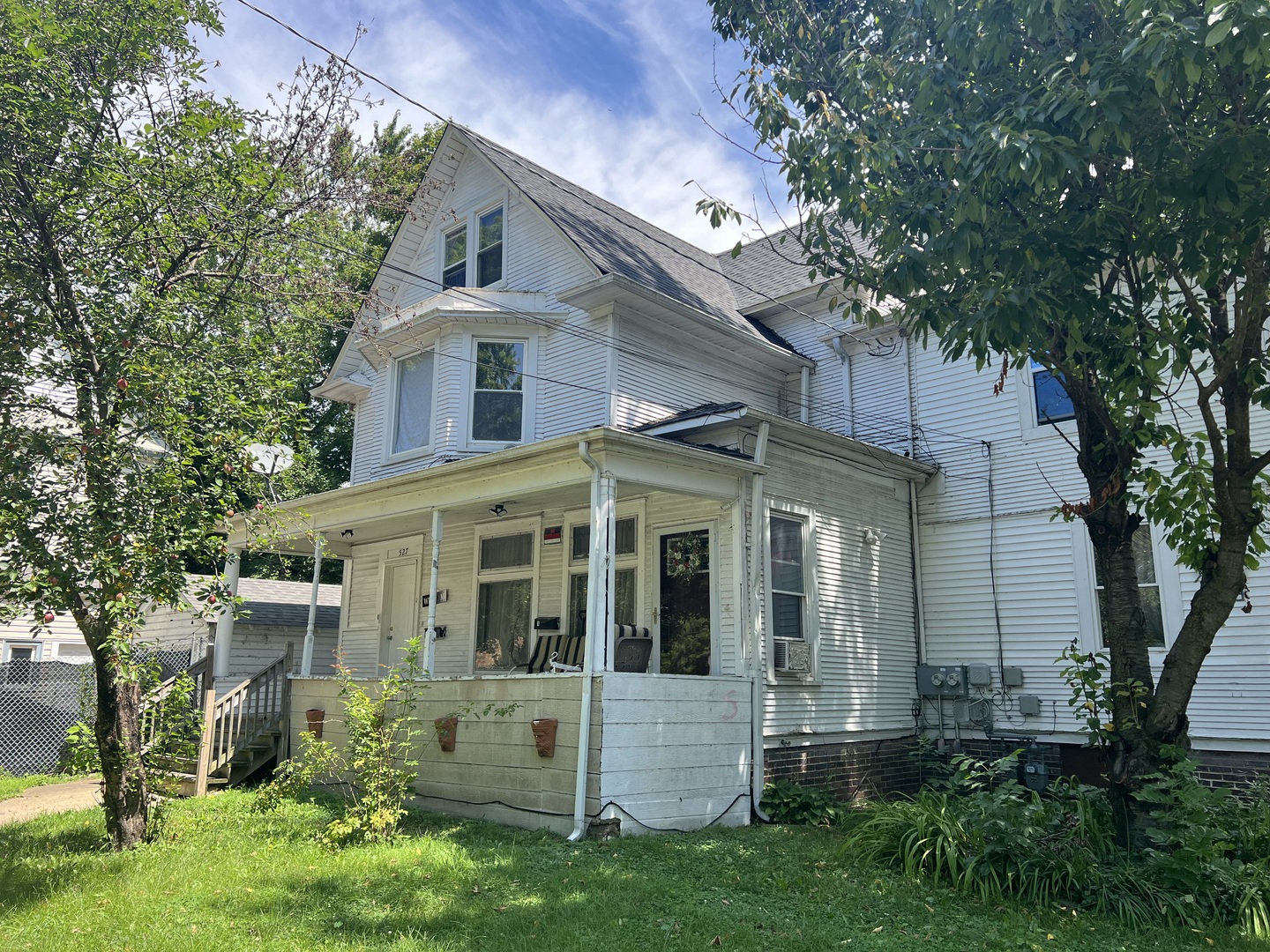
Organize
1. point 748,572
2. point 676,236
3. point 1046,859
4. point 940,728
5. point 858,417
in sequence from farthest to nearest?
point 676,236 → point 858,417 → point 940,728 → point 748,572 → point 1046,859

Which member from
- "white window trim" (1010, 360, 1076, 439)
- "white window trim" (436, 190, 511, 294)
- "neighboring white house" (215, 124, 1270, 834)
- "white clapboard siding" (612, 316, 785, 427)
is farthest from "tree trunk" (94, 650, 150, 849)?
"white window trim" (1010, 360, 1076, 439)

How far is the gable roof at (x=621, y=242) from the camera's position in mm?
13219

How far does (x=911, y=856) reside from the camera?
22.9ft

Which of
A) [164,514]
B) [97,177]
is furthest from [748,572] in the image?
[97,177]

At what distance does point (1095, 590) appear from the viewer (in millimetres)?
11516

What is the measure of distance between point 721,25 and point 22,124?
6.03 m

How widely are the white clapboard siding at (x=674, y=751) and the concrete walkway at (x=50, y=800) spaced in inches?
213

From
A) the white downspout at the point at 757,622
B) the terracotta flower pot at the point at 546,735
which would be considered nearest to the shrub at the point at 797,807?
the white downspout at the point at 757,622

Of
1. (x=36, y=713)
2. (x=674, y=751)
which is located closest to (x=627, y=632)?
(x=674, y=751)

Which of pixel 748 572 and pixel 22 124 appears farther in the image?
pixel 748 572

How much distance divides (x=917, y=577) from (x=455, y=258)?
8.70m

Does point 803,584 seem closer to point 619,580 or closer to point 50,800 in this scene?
point 619,580

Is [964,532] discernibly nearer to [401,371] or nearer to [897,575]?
[897,575]

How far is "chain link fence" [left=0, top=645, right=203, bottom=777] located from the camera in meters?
13.7
